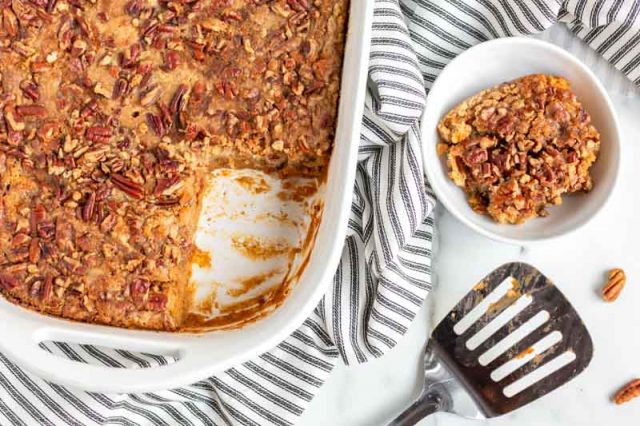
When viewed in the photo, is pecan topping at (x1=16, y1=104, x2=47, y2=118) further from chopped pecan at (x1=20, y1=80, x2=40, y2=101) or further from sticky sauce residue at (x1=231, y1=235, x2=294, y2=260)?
sticky sauce residue at (x1=231, y1=235, x2=294, y2=260)

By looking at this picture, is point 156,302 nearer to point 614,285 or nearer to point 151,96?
point 151,96

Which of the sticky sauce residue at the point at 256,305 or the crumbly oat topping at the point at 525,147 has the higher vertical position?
the crumbly oat topping at the point at 525,147

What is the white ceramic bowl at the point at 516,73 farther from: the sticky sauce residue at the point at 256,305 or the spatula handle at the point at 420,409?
the spatula handle at the point at 420,409

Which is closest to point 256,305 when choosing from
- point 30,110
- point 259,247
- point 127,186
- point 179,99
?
point 259,247

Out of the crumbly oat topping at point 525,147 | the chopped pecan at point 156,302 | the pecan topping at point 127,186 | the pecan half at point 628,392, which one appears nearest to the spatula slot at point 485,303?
the crumbly oat topping at point 525,147

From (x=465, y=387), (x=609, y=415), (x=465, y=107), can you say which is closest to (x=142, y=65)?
(x=465, y=107)

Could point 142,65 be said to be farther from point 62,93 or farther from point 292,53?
point 292,53
